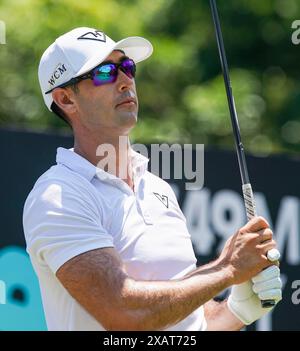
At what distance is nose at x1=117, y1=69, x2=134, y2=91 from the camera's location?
3.98 metres

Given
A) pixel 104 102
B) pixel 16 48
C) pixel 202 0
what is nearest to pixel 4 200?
pixel 104 102

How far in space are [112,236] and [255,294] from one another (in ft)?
1.99

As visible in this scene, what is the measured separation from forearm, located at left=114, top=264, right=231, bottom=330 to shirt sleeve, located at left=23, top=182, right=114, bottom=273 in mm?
202

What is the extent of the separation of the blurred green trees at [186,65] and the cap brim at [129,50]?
3960mm

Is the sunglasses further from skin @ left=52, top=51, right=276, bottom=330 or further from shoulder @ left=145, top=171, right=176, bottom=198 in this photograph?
skin @ left=52, top=51, right=276, bottom=330

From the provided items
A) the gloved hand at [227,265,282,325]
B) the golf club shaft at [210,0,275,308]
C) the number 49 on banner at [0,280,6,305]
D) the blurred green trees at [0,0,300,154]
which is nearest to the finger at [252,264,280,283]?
the gloved hand at [227,265,282,325]

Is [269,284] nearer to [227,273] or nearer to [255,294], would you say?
[227,273]

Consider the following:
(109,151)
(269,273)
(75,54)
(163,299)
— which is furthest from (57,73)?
(269,273)

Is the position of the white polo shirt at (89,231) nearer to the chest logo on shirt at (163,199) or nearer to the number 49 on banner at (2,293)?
the chest logo on shirt at (163,199)

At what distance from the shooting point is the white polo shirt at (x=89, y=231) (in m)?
3.59

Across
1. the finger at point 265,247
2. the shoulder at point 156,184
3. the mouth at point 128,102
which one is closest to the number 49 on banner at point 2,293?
the shoulder at point 156,184
